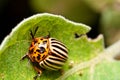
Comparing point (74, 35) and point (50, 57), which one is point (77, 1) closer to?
point (74, 35)

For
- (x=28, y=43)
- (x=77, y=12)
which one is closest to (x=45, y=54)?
(x=28, y=43)

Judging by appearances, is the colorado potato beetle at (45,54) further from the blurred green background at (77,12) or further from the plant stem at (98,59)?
the blurred green background at (77,12)

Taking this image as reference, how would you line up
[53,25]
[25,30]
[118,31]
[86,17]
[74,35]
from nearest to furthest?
[25,30] < [53,25] < [74,35] < [118,31] < [86,17]

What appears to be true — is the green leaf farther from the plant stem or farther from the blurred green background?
the blurred green background

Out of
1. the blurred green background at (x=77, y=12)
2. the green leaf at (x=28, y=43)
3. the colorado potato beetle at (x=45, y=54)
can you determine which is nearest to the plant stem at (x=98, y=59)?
the green leaf at (x=28, y=43)

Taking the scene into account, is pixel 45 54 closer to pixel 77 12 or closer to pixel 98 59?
pixel 98 59

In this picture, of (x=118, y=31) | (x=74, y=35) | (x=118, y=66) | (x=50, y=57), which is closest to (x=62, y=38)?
(x=74, y=35)
